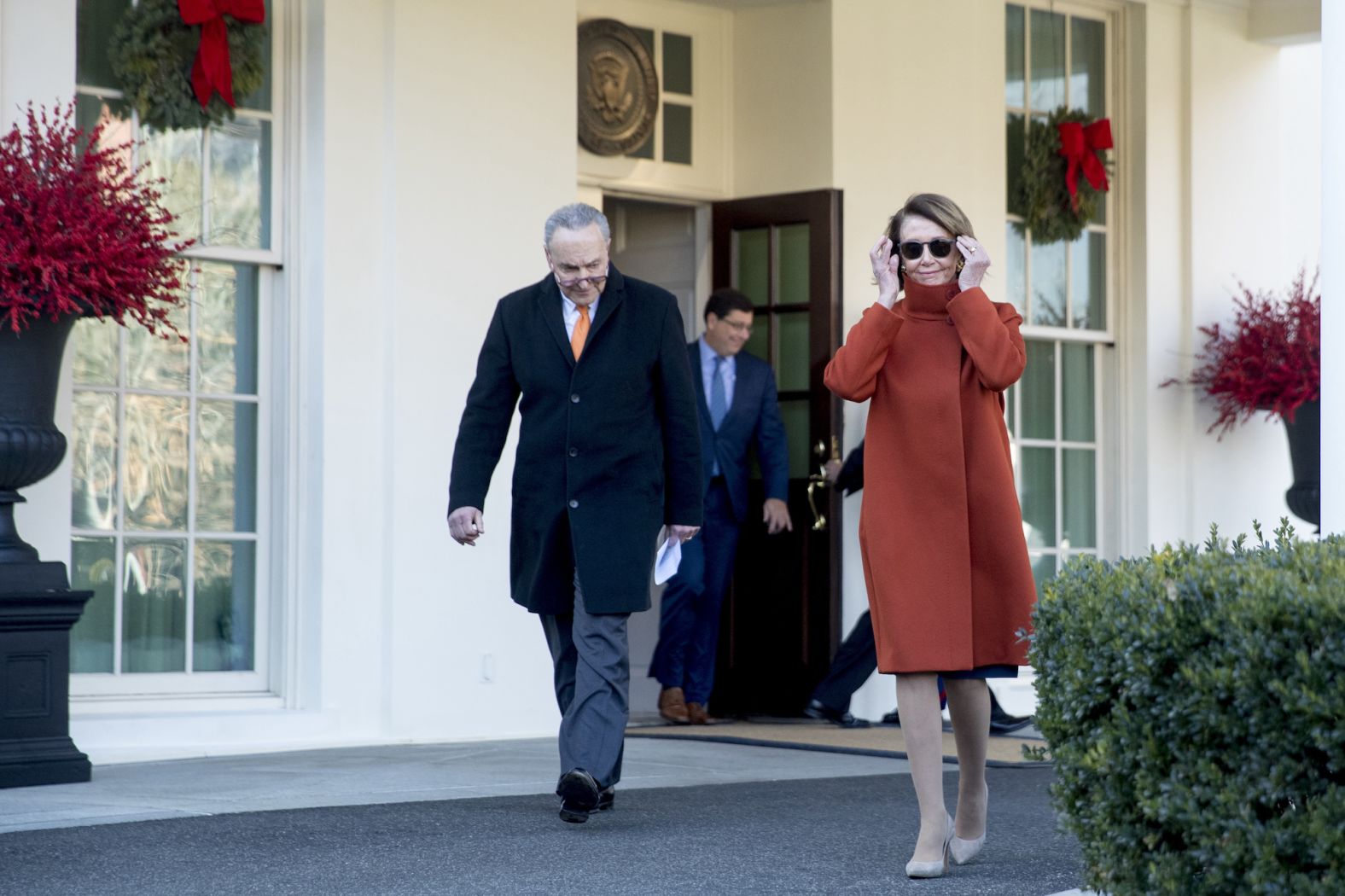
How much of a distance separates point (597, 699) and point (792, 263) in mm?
4462

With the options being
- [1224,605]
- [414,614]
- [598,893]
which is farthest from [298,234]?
[1224,605]

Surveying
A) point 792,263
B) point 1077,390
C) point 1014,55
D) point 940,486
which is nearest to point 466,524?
point 940,486

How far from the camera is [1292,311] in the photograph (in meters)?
10.1

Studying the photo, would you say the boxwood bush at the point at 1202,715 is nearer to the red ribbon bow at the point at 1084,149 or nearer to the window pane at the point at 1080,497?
the red ribbon bow at the point at 1084,149

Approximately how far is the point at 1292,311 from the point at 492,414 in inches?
238

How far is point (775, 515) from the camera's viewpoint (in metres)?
8.79

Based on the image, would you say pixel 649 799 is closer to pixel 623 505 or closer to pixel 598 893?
pixel 623 505

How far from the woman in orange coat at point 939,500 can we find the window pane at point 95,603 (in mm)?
3626

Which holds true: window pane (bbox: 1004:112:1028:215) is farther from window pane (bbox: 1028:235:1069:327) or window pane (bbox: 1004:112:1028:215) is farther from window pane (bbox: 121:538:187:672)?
window pane (bbox: 121:538:187:672)

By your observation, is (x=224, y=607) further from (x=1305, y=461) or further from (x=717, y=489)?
(x=1305, y=461)

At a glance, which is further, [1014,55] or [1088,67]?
[1088,67]

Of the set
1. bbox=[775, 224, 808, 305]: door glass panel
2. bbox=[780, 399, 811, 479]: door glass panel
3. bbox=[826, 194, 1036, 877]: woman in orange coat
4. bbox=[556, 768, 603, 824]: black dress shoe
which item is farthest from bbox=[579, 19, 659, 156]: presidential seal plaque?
bbox=[826, 194, 1036, 877]: woman in orange coat

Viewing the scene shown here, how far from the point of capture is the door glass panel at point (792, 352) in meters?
9.13

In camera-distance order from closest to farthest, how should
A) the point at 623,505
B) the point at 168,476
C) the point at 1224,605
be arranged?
the point at 1224,605 → the point at 623,505 → the point at 168,476
